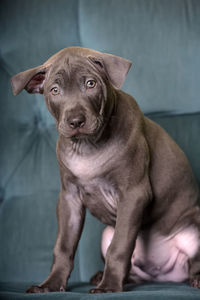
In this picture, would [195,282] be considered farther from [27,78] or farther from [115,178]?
[27,78]

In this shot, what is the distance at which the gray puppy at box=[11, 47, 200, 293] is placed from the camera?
2279 mm

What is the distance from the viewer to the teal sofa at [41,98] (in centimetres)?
336

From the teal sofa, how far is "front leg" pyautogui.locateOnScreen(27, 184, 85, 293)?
2.48 ft

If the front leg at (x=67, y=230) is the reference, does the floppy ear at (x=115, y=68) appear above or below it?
above

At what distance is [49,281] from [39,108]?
1.55 m

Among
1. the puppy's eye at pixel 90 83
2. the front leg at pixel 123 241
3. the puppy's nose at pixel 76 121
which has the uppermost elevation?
the puppy's eye at pixel 90 83

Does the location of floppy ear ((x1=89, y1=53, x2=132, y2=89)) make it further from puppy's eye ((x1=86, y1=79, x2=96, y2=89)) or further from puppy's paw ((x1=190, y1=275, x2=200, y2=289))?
puppy's paw ((x1=190, y1=275, x2=200, y2=289))

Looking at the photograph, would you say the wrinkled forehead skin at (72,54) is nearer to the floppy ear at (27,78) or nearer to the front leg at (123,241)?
the floppy ear at (27,78)

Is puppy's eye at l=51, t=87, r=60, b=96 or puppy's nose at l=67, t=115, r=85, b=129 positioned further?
puppy's eye at l=51, t=87, r=60, b=96

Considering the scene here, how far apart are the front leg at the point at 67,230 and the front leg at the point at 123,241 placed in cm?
A: 29

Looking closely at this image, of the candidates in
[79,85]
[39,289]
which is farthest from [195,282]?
[79,85]

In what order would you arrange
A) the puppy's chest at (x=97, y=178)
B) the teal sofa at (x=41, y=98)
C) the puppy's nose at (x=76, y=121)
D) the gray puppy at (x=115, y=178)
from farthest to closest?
the teal sofa at (x=41, y=98) < the puppy's chest at (x=97, y=178) < the gray puppy at (x=115, y=178) < the puppy's nose at (x=76, y=121)

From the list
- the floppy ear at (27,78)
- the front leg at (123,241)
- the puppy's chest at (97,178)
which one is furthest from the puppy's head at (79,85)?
the front leg at (123,241)

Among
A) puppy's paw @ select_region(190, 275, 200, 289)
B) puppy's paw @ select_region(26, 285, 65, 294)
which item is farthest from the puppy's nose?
puppy's paw @ select_region(190, 275, 200, 289)
